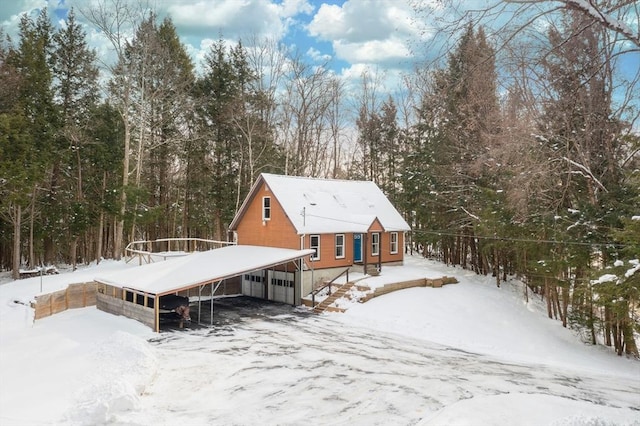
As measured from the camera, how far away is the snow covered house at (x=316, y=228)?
2528 centimetres

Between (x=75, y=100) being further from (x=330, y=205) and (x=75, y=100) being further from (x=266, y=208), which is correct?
(x=330, y=205)

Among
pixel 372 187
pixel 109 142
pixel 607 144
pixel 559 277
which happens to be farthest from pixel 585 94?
pixel 109 142

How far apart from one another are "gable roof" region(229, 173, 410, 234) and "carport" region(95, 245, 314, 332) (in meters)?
2.44

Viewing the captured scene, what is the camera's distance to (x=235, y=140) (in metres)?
35.4

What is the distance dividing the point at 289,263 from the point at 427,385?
13.4 metres

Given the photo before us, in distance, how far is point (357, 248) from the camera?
27.6m

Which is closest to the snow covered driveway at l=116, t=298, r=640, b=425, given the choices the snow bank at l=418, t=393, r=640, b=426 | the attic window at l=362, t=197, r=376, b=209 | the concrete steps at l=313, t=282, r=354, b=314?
the snow bank at l=418, t=393, r=640, b=426

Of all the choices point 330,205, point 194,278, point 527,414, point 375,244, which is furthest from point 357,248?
point 527,414

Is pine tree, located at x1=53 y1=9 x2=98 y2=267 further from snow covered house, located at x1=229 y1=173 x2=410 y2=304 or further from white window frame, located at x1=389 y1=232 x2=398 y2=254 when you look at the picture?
white window frame, located at x1=389 y1=232 x2=398 y2=254

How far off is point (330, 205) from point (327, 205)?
253 millimetres

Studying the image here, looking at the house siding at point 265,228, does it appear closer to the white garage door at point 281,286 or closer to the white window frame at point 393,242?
the white garage door at point 281,286

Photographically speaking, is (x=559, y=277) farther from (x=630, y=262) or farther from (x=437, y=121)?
(x=437, y=121)

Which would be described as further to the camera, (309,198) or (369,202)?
(369,202)

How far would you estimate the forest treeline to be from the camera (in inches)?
684
